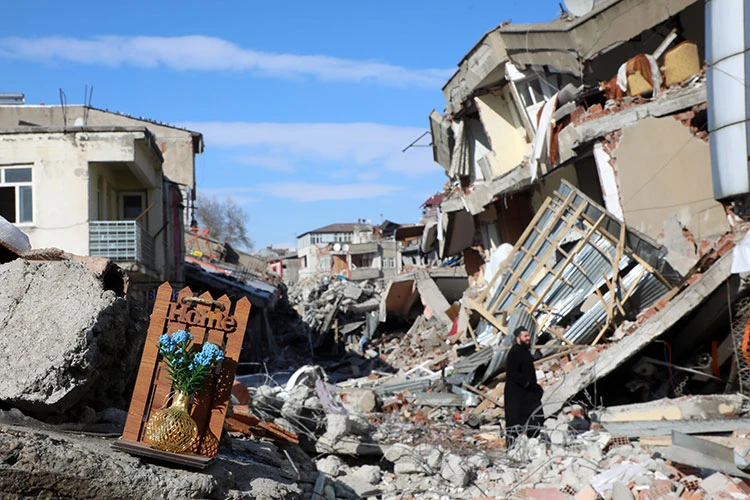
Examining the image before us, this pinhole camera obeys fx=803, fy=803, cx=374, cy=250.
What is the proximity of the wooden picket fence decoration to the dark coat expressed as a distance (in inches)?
220

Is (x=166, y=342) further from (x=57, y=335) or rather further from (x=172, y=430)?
(x=57, y=335)

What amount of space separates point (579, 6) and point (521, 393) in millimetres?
7876

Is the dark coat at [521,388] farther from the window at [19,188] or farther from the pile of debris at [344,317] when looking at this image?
the pile of debris at [344,317]

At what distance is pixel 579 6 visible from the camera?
14.6m

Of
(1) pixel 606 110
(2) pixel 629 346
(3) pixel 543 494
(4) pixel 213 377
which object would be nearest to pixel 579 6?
(1) pixel 606 110

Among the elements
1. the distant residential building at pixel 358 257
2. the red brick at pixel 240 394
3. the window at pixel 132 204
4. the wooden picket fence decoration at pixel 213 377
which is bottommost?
the red brick at pixel 240 394

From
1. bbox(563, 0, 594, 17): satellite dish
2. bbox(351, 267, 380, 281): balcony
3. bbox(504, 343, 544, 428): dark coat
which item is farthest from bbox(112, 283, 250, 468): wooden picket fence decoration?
bbox(351, 267, 380, 281): balcony

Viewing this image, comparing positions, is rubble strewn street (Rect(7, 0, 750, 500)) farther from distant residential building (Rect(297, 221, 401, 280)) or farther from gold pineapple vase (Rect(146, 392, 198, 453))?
distant residential building (Rect(297, 221, 401, 280))

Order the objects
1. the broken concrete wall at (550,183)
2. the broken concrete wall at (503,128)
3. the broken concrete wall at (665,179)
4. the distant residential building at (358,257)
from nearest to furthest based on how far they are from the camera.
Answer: the broken concrete wall at (665,179) → the broken concrete wall at (550,183) → the broken concrete wall at (503,128) → the distant residential building at (358,257)

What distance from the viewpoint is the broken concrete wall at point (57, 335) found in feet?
17.3

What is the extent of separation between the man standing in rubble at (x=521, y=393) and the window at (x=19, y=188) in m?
11.5

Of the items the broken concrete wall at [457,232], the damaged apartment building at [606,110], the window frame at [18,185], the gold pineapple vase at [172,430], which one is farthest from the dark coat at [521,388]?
the broken concrete wall at [457,232]

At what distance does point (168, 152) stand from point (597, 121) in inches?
617

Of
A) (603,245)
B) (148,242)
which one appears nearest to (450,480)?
(603,245)
